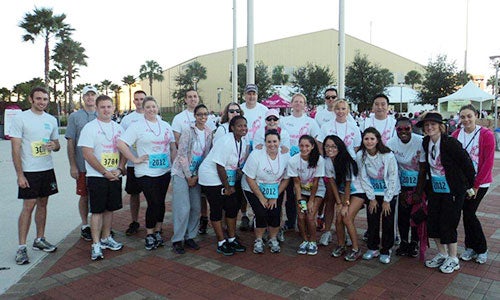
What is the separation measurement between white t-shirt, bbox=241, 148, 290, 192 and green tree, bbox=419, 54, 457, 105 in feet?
91.3

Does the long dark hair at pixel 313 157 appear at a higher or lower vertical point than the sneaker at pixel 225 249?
higher

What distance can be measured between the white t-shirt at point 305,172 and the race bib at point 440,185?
3.96 feet

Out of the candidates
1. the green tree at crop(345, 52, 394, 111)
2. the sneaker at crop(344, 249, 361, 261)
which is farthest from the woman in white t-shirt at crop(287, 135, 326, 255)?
the green tree at crop(345, 52, 394, 111)

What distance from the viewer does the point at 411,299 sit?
11.4 feet

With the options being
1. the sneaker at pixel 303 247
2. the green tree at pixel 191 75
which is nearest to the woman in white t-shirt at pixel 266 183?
the sneaker at pixel 303 247

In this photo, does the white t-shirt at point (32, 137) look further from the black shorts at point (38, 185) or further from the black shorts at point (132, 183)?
the black shorts at point (132, 183)

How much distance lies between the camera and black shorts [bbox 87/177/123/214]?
4.52m

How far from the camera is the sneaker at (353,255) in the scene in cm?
443

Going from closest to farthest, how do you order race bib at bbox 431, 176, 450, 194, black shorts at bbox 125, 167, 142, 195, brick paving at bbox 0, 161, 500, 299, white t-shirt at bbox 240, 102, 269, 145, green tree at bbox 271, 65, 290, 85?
brick paving at bbox 0, 161, 500, 299 < race bib at bbox 431, 176, 450, 194 < black shorts at bbox 125, 167, 142, 195 < white t-shirt at bbox 240, 102, 269, 145 < green tree at bbox 271, 65, 290, 85

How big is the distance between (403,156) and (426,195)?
50 cm

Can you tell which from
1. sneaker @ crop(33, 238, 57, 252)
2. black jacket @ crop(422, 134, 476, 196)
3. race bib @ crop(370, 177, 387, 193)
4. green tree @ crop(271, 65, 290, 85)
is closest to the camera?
black jacket @ crop(422, 134, 476, 196)

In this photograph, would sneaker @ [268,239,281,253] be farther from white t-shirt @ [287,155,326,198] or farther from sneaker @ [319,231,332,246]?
white t-shirt @ [287,155,326,198]

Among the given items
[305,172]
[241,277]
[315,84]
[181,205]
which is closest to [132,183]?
[181,205]

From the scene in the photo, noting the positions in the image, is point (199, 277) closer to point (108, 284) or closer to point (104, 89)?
point (108, 284)
